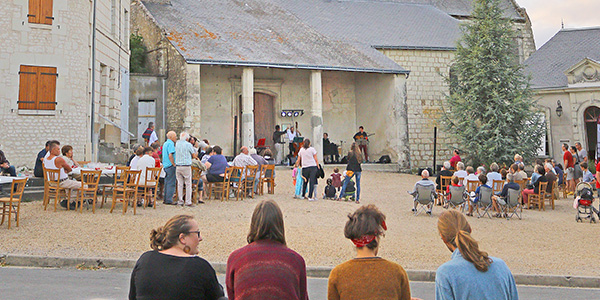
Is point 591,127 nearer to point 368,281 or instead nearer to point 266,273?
point 368,281

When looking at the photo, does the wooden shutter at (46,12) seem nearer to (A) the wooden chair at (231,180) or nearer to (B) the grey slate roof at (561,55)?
(A) the wooden chair at (231,180)

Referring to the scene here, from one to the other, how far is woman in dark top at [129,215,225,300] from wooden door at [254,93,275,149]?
66.5ft

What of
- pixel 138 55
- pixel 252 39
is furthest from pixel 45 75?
pixel 252 39

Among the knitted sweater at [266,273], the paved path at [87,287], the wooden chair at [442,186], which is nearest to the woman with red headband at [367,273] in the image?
the knitted sweater at [266,273]

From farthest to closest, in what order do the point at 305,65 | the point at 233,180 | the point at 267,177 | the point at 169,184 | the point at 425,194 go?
the point at 305,65 < the point at 267,177 < the point at 233,180 < the point at 425,194 < the point at 169,184

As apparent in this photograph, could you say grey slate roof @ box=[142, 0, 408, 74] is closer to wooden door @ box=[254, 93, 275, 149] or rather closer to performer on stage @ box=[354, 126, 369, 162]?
wooden door @ box=[254, 93, 275, 149]

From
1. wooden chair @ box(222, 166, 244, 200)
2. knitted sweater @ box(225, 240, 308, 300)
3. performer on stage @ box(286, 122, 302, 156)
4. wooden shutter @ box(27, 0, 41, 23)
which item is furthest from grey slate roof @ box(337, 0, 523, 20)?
knitted sweater @ box(225, 240, 308, 300)

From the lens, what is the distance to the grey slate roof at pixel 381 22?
2564cm

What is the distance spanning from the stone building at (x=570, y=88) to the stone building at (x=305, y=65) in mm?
4383

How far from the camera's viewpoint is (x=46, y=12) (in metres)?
15.3

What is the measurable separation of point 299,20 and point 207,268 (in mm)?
23186

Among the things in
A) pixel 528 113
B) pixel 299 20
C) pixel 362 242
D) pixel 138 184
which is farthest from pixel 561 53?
pixel 362 242

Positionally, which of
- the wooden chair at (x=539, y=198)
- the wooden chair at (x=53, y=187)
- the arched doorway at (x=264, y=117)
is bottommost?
the wooden chair at (x=539, y=198)

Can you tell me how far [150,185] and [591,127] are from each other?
65.6ft
